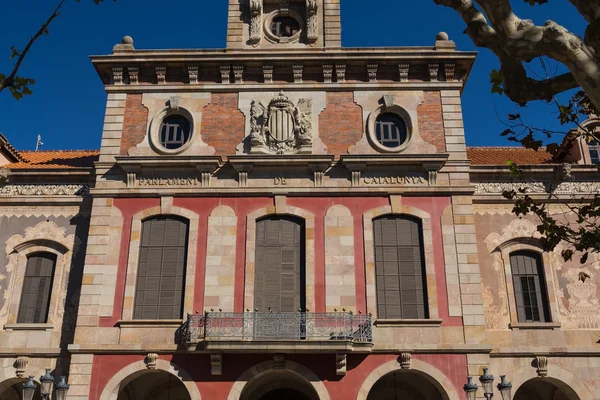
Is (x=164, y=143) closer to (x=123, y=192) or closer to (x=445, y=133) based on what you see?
(x=123, y=192)

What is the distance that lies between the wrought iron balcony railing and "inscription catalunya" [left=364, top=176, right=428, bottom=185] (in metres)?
4.43

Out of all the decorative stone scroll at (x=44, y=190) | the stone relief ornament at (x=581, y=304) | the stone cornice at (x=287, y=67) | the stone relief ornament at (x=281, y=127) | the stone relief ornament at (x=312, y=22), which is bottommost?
the stone relief ornament at (x=581, y=304)

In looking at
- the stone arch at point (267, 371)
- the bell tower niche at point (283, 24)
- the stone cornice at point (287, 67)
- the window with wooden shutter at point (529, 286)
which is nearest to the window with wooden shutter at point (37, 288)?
the stone cornice at point (287, 67)

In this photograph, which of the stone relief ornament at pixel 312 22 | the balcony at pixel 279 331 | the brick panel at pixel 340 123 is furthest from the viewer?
the stone relief ornament at pixel 312 22

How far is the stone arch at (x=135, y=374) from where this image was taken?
17.8 meters

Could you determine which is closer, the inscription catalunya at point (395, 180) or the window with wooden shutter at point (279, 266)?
the window with wooden shutter at point (279, 266)

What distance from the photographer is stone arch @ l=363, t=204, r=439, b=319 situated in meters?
18.5

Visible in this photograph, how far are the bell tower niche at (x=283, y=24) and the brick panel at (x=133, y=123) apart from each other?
380cm

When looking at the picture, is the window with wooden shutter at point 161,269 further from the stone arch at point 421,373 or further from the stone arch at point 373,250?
the stone arch at point 421,373

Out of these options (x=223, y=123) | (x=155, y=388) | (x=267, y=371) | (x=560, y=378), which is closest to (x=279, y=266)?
(x=267, y=371)

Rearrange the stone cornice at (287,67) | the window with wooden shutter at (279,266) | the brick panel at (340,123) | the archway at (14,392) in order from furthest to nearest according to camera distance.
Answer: the stone cornice at (287,67)
the brick panel at (340,123)
the archway at (14,392)
the window with wooden shutter at (279,266)

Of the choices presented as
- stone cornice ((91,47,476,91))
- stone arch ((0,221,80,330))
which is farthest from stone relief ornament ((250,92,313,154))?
stone arch ((0,221,80,330))

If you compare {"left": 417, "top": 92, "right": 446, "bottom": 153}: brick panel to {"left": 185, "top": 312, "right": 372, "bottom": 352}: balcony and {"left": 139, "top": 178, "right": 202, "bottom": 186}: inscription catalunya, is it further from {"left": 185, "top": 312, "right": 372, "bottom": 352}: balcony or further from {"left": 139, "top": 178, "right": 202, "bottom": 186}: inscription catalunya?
{"left": 139, "top": 178, "right": 202, "bottom": 186}: inscription catalunya

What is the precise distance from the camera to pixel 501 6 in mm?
8531
